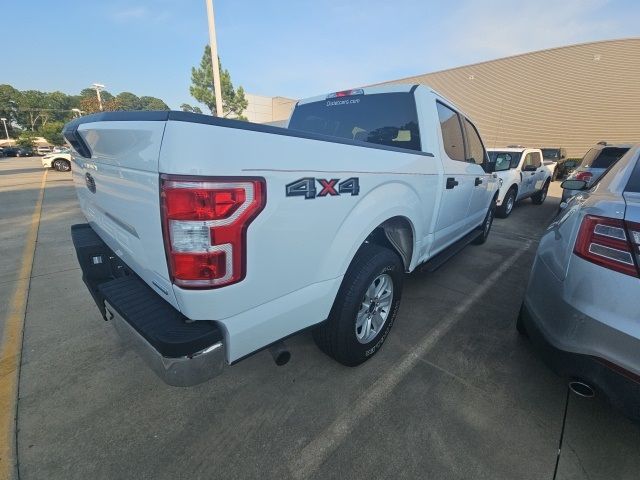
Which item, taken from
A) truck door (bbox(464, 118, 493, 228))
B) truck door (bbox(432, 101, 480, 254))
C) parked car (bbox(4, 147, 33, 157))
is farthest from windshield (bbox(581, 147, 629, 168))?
parked car (bbox(4, 147, 33, 157))

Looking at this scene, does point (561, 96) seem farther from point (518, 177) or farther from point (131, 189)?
point (131, 189)

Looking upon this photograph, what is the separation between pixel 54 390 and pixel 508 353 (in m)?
3.44

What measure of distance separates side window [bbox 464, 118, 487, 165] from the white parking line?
193 cm

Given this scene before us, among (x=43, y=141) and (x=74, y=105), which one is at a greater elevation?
(x=74, y=105)

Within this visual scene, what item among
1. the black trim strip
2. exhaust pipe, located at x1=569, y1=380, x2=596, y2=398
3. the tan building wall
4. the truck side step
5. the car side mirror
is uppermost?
the tan building wall

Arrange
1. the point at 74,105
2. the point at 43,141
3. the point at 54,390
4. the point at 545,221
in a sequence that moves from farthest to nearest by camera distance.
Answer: the point at 74,105, the point at 43,141, the point at 545,221, the point at 54,390

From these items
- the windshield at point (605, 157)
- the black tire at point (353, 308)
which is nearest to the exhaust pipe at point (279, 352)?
the black tire at point (353, 308)

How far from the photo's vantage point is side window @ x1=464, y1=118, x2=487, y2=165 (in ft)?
12.6

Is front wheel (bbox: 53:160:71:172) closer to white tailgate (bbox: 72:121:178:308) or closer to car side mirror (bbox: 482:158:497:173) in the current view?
white tailgate (bbox: 72:121:178:308)

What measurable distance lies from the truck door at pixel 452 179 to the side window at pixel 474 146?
182 millimetres

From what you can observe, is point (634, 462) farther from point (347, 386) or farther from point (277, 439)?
point (277, 439)

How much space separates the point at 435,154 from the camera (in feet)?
9.29

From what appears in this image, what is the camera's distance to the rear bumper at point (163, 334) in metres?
1.38

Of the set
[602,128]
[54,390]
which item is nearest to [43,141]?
[54,390]
